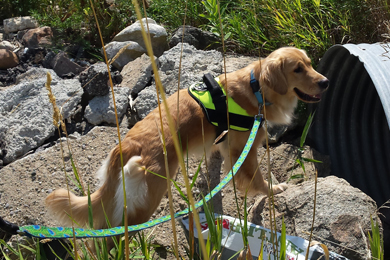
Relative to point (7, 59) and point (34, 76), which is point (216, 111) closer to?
point (34, 76)

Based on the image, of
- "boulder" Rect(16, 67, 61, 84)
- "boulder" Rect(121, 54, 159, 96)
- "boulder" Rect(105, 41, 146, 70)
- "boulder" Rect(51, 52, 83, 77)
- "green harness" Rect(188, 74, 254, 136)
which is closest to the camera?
"green harness" Rect(188, 74, 254, 136)

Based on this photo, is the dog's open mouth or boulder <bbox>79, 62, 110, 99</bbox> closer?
the dog's open mouth

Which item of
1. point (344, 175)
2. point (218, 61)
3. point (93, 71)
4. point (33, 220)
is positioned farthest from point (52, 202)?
point (344, 175)

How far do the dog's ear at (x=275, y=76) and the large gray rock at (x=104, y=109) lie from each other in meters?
1.61

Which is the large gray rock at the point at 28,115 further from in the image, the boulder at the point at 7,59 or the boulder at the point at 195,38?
the boulder at the point at 195,38

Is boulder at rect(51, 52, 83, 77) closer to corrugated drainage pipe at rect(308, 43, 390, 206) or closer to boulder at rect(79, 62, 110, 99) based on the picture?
boulder at rect(79, 62, 110, 99)

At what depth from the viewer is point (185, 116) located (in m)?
2.94

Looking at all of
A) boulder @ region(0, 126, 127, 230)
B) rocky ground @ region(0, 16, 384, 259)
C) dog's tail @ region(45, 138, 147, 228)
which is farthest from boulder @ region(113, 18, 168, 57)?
dog's tail @ region(45, 138, 147, 228)

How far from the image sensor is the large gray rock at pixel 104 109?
3898 mm

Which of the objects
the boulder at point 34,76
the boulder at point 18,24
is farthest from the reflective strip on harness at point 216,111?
the boulder at point 18,24

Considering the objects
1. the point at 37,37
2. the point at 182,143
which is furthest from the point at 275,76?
the point at 37,37

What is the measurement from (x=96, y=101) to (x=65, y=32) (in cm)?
247

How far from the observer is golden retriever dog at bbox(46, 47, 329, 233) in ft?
8.55

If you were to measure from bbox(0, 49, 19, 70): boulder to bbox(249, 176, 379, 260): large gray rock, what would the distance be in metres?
4.11
